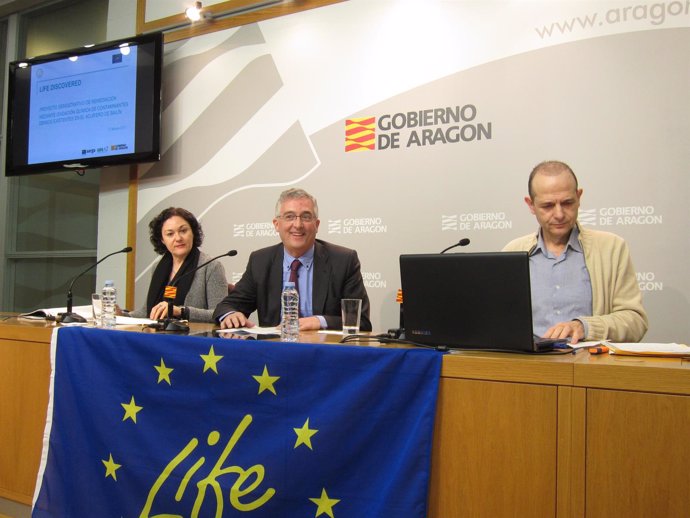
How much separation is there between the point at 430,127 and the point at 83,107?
256 cm

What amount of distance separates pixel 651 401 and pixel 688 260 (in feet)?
6.10

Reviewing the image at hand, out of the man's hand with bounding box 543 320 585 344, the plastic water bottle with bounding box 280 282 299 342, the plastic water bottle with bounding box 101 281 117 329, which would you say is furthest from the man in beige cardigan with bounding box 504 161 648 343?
the plastic water bottle with bounding box 101 281 117 329

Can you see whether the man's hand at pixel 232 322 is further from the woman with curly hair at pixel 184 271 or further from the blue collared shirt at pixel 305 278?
the woman with curly hair at pixel 184 271

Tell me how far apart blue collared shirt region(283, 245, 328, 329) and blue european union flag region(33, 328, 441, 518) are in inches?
40.0

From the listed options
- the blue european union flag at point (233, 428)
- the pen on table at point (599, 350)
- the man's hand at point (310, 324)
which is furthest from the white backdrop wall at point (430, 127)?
the blue european union flag at point (233, 428)

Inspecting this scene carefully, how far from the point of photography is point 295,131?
3910 millimetres

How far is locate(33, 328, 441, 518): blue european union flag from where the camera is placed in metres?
1.50

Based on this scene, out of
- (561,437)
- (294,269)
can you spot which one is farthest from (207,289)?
(561,437)

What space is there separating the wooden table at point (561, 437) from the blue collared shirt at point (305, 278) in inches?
55.3

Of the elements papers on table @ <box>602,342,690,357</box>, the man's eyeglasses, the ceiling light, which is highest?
the ceiling light

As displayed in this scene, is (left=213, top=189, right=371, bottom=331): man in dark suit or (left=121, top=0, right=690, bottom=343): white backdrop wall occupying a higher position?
(left=121, top=0, right=690, bottom=343): white backdrop wall

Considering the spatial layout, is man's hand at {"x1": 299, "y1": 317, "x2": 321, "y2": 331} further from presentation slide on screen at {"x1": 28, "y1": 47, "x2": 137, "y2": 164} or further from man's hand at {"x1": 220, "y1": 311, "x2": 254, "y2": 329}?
presentation slide on screen at {"x1": 28, "y1": 47, "x2": 137, "y2": 164}

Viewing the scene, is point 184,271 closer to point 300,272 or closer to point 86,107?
point 300,272

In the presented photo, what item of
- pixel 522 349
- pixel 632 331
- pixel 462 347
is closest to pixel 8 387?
pixel 462 347
